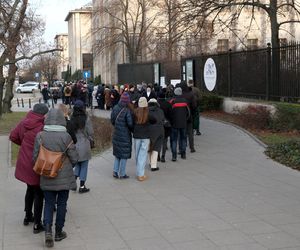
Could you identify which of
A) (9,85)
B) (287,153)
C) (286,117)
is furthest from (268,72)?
(9,85)

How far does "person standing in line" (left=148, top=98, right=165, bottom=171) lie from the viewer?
1055 cm

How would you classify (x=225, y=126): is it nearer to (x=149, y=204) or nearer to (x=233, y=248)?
(x=149, y=204)

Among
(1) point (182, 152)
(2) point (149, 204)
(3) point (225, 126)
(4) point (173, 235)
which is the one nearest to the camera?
(4) point (173, 235)

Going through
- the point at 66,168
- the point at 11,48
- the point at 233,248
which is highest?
the point at 11,48

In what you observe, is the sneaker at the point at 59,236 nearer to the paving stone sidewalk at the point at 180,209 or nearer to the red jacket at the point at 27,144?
A: the paving stone sidewalk at the point at 180,209

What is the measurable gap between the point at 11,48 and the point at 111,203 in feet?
56.6

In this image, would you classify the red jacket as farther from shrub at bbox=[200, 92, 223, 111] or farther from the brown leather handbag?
shrub at bbox=[200, 92, 223, 111]

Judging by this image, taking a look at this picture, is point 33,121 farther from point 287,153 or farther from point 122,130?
point 287,153

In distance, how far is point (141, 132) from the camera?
989 centimetres

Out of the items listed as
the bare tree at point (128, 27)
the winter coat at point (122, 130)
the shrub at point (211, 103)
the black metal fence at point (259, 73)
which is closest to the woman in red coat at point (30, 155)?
the winter coat at point (122, 130)

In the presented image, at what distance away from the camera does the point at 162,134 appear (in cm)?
1083

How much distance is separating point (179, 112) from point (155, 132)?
135cm

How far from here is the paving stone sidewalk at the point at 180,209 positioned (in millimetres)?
6113

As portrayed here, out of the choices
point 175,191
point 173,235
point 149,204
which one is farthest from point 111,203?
point 173,235
